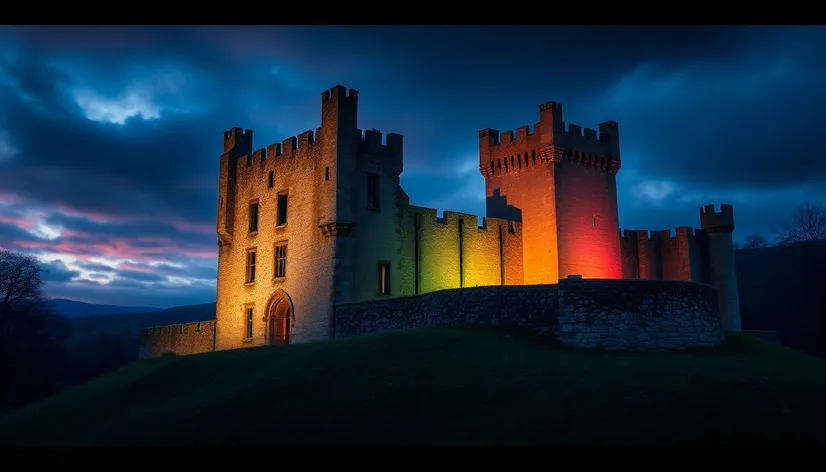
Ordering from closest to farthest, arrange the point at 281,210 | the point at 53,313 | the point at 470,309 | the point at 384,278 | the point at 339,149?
the point at 470,309, the point at 339,149, the point at 384,278, the point at 281,210, the point at 53,313

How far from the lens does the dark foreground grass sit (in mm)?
14148

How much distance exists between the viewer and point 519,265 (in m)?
41.2

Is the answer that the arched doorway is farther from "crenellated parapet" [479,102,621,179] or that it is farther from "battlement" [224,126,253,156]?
"crenellated parapet" [479,102,621,179]

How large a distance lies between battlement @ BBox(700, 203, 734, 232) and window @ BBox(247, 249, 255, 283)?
30.6m

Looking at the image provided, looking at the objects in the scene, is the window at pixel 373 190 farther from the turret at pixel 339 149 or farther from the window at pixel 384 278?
the window at pixel 384 278

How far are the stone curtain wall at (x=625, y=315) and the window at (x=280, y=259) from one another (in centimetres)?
1785

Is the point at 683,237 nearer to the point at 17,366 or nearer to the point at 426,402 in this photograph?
the point at 426,402

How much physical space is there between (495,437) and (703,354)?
1223cm

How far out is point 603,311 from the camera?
76.1ft

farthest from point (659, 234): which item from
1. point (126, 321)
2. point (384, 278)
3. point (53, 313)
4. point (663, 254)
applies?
point (126, 321)

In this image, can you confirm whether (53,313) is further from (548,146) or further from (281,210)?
(548,146)

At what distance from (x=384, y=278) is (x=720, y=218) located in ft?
84.7

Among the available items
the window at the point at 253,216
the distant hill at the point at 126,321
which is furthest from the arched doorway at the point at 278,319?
the distant hill at the point at 126,321

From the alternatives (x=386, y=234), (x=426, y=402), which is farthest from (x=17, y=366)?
(x=426, y=402)
